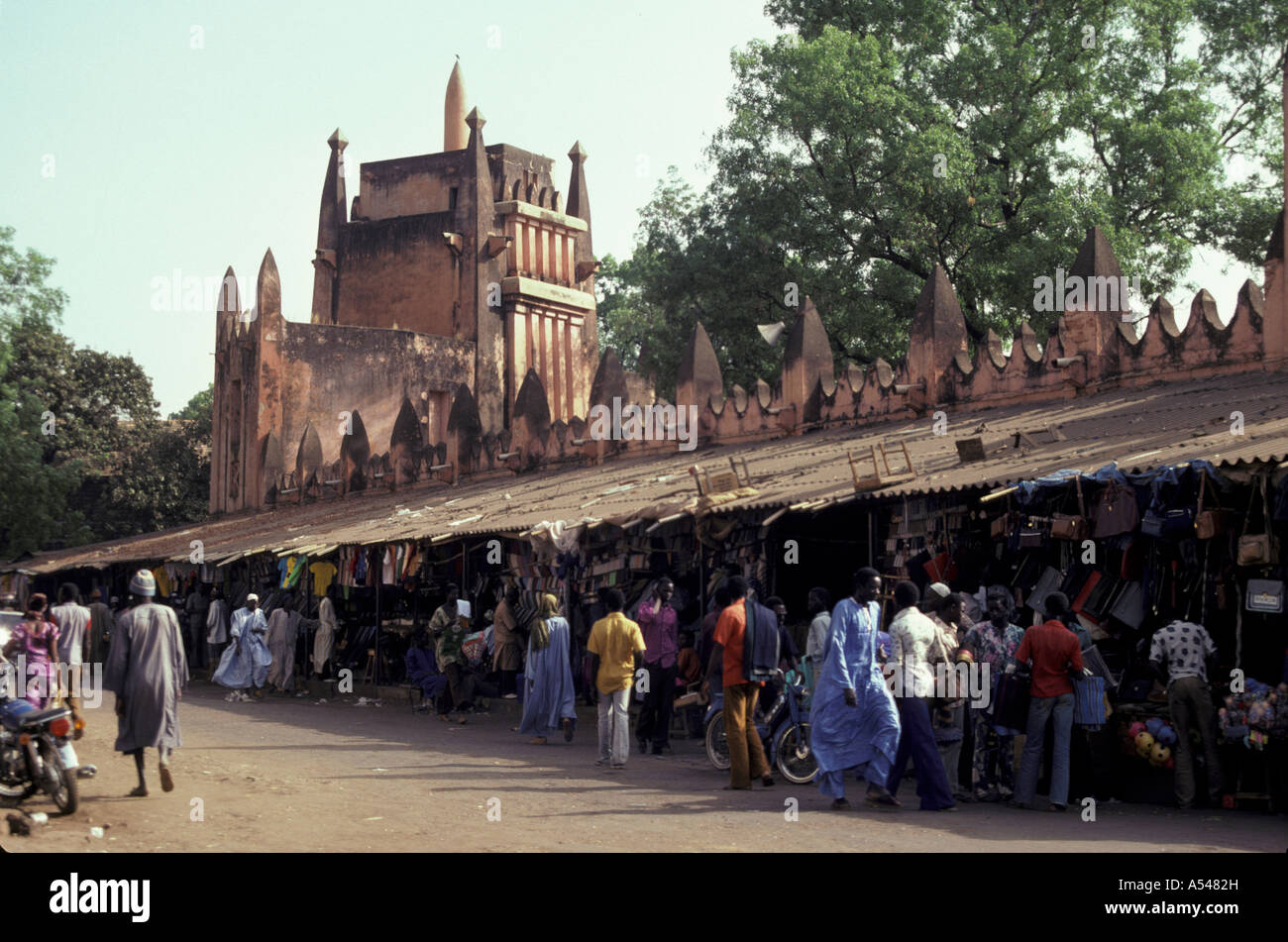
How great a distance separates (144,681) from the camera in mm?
9695

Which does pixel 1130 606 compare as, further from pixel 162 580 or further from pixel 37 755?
pixel 162 580

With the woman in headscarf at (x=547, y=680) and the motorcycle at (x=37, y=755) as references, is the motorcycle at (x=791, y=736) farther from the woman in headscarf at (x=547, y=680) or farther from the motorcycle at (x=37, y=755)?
the motorcycle at (x=37, y=755)

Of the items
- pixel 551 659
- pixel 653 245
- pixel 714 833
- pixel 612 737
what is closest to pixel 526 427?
pixel 653 245

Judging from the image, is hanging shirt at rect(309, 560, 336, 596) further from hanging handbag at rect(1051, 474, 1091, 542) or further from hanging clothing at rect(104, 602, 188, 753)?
hanging handbag at rect(1051, 474, 1091, 542)

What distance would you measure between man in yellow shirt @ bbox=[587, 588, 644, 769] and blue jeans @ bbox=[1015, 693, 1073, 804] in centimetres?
352

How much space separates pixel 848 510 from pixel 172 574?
14.9m

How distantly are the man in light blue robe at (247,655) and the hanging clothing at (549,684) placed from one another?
6.62 m

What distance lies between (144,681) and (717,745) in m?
4.53

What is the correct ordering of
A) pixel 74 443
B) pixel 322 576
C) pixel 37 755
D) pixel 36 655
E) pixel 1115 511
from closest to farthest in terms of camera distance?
pixel 37 755 → pixel 1115 511 → pixel 36 655 → pixel 322 576 → pixel 74 443

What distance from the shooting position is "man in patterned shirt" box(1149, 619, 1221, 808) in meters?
10.0

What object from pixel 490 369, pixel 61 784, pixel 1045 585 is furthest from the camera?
pixel 490 369

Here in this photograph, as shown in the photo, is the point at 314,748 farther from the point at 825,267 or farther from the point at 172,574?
the point at 825,267

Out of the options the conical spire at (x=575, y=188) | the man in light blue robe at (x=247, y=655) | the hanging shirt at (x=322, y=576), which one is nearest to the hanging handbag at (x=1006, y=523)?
the man in light blue robe at (x=247, y=655)

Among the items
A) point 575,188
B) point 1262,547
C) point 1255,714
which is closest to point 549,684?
point 1255,714
